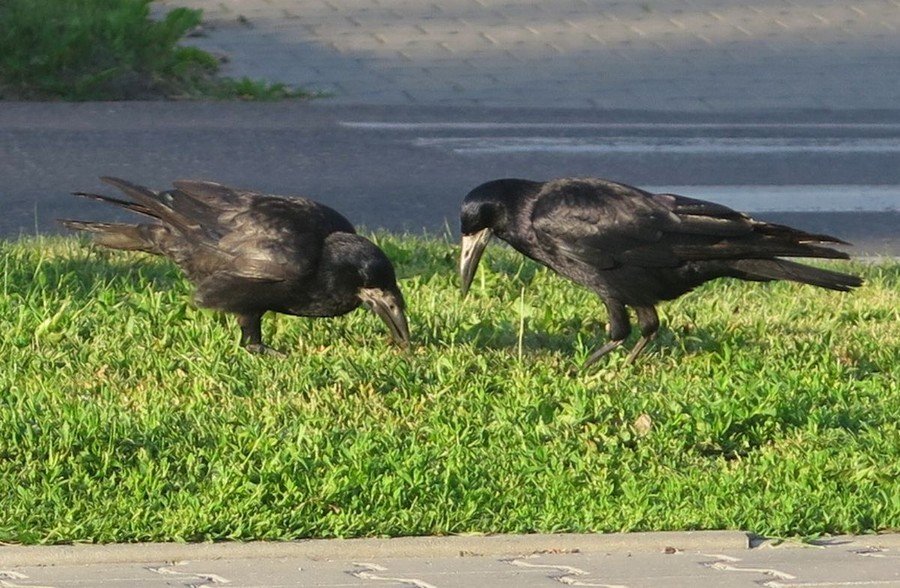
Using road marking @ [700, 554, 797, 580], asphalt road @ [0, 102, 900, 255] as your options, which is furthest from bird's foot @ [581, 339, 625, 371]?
asphalt road @ [0, 102, 900, 255]

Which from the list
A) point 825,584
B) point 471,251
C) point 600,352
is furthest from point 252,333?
point 825,584

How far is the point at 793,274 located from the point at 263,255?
6.22 feet

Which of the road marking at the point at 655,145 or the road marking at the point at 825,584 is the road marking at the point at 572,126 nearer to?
the road marking at the point at 655,145

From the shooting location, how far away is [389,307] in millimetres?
5719

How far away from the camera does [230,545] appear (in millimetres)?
3928

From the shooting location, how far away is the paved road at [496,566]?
3688 mm

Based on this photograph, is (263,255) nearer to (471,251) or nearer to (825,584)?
(471,251)

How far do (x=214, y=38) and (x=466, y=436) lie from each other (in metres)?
9.11

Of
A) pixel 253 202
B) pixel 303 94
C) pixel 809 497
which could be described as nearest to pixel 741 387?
pixel 809 497

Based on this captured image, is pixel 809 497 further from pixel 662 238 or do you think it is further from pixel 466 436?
pixel 662 238

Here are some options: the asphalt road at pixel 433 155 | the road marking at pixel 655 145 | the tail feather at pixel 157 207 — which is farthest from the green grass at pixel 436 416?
the road marking at pixel 655 145

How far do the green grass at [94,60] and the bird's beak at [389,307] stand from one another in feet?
20.5

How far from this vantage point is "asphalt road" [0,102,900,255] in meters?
8.59

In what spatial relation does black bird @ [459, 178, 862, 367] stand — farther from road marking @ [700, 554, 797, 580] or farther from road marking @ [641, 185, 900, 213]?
road marking @ [641, 185, 900, 213]
